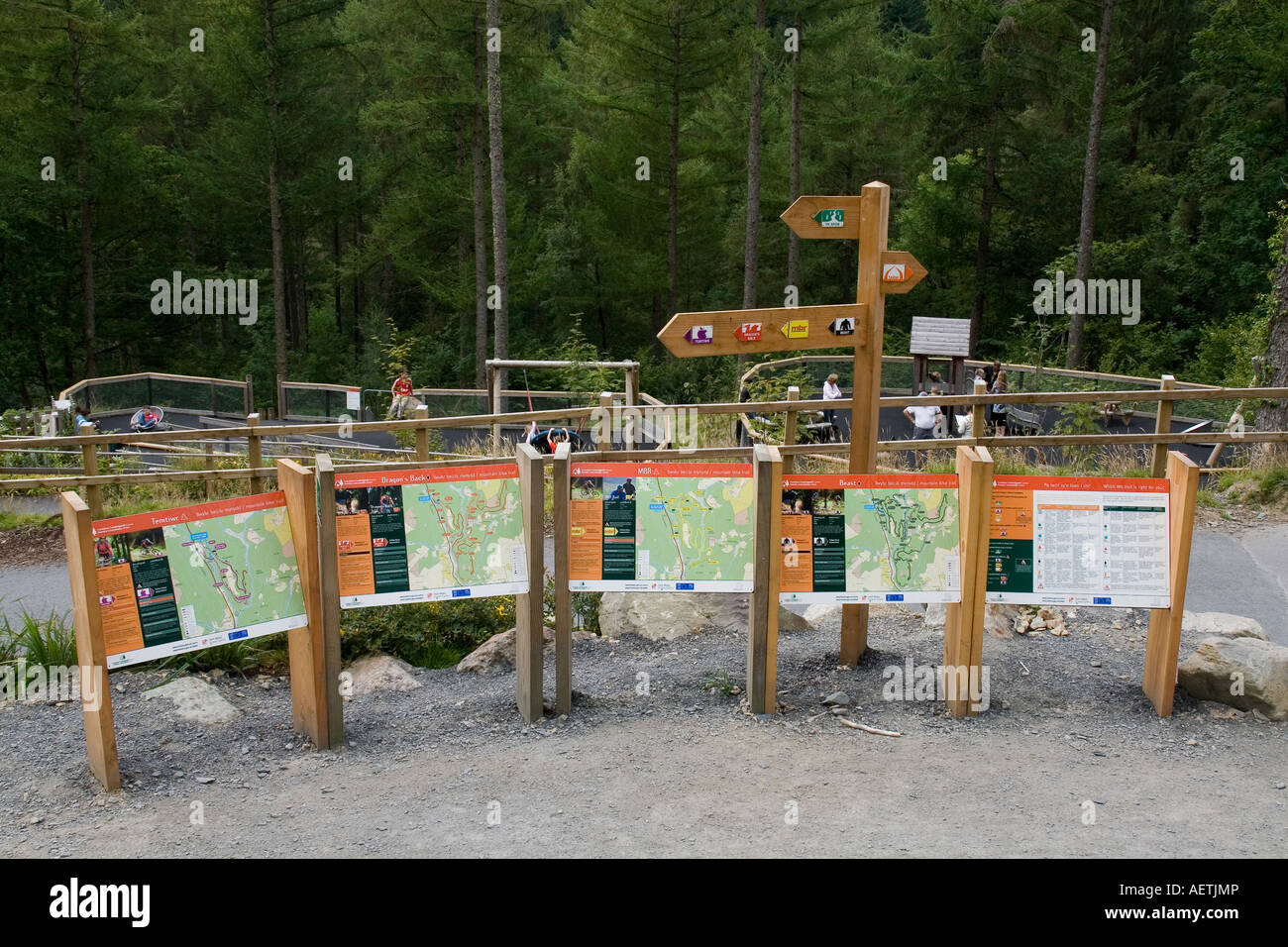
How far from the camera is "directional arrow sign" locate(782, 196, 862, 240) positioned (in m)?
6.21

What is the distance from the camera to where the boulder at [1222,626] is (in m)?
7.39

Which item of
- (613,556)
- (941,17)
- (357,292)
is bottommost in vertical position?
(613,556)

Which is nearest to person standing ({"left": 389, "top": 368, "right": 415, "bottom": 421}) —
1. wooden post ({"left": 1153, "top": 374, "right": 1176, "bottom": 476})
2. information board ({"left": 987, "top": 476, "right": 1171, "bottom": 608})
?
wooden post ({"left": 1153, "top": 374, "right": 1176, "bottom": 476})

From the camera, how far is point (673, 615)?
26.0ft

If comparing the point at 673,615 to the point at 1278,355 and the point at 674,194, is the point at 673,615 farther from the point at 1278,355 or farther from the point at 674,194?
the point at 674,194

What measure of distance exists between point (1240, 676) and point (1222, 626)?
138 centimetres

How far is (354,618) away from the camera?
816 cm

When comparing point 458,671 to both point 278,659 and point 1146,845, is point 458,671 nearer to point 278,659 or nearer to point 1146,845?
point 278,659

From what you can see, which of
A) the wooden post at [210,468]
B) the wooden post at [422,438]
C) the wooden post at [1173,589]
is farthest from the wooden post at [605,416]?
the wooden post at [1173,589]

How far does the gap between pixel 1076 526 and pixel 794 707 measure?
1819 mm

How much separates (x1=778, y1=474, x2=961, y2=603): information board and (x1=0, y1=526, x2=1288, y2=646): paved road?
3690 millimetres

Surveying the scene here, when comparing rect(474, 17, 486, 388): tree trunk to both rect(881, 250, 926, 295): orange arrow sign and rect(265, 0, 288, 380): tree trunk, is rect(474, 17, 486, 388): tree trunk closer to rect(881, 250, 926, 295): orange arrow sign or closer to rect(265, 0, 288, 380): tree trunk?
rect(265, 0, 288, 380): tree trunk

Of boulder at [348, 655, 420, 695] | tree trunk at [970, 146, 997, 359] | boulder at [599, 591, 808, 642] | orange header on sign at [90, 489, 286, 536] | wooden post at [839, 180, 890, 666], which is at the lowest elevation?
boulder at [348, 655, 420, 695]

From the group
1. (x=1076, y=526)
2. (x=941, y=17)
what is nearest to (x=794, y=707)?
(x=1076, y=526)
